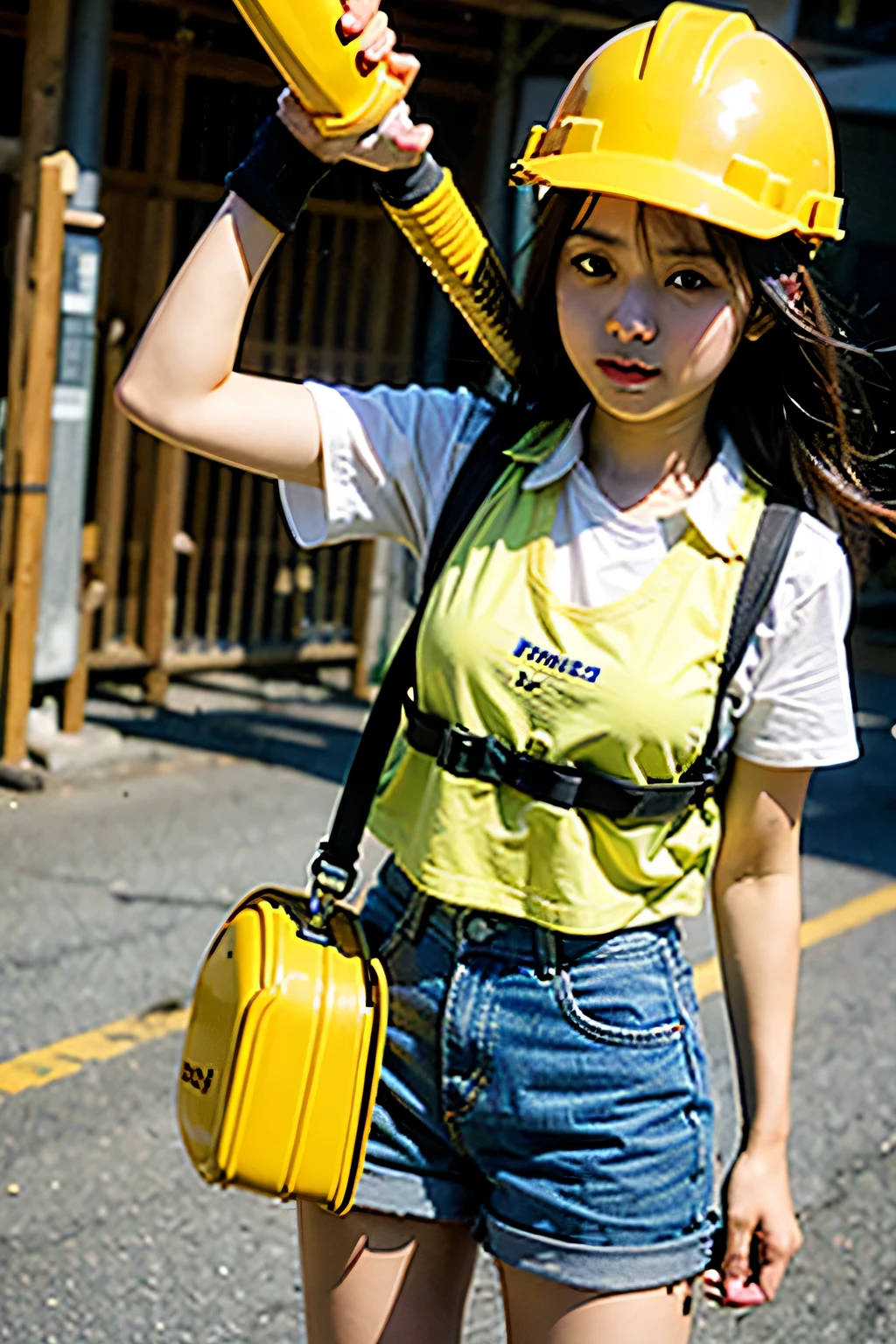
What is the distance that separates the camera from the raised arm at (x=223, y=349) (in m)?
1.57

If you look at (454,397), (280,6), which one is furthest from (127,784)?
(280,6)

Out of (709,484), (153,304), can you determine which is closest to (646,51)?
(709,484)

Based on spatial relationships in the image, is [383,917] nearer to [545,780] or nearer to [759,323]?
[545,780]

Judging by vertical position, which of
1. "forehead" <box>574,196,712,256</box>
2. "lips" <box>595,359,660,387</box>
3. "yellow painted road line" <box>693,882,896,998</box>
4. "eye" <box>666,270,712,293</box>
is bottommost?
"yellow painted road line" <box>693,882,896,998</box>

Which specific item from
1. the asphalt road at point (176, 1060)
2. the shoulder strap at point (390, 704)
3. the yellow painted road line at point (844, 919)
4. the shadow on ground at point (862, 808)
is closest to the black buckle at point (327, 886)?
the shoulder strap at point (390, 704)

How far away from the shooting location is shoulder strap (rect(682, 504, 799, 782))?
1746 millimetres

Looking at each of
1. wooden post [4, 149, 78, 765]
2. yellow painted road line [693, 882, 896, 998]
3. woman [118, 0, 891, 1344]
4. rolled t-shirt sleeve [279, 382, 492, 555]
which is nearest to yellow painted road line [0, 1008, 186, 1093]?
yellow painted road line [693, 882, 896, 998]

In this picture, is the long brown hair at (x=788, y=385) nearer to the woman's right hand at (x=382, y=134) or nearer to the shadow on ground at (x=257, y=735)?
the woman's right hand at (x=382, y=134)

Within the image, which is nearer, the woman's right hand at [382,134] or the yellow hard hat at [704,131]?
the woman's right hand at [382,134]

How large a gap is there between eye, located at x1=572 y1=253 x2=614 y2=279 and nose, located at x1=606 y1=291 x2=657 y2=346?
1.8 inches

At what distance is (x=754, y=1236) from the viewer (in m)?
1.83

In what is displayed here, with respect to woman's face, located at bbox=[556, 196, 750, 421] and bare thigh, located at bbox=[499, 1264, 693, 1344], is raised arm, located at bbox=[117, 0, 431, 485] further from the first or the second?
bare thigh, located at bbox=[499, 1264, 693, 1344]

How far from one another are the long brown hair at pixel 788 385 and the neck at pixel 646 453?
0.20 ft

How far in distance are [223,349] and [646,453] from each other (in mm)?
463
